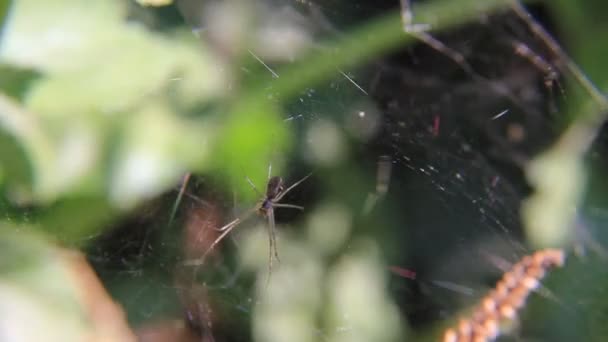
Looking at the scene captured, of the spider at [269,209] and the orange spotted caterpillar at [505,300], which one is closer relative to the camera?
the orange spotted caterpillar at [505,300]

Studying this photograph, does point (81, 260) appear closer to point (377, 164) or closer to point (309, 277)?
point (309, 277)

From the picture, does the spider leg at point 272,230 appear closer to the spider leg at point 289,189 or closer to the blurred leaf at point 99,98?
the spider leg at point 289,189

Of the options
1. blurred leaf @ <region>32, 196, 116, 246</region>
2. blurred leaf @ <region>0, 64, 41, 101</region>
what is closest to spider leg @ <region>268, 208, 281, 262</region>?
blurred leaf @ <region>32, 196, 116, 246</region>

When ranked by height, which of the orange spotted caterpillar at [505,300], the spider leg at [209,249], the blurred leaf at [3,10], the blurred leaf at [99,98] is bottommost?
the spider leg at [209,249]

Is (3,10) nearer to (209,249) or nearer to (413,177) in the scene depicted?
(209,249)

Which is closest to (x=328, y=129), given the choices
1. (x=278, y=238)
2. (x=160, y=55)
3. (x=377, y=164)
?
(x=377, y=164)

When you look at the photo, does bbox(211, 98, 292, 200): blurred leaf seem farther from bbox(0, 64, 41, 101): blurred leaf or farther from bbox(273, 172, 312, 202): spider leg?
bbox(0, 64, 41, 101): blurred leaf

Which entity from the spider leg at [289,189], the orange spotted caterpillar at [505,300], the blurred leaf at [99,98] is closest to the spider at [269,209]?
the spider leg at [289,189]
